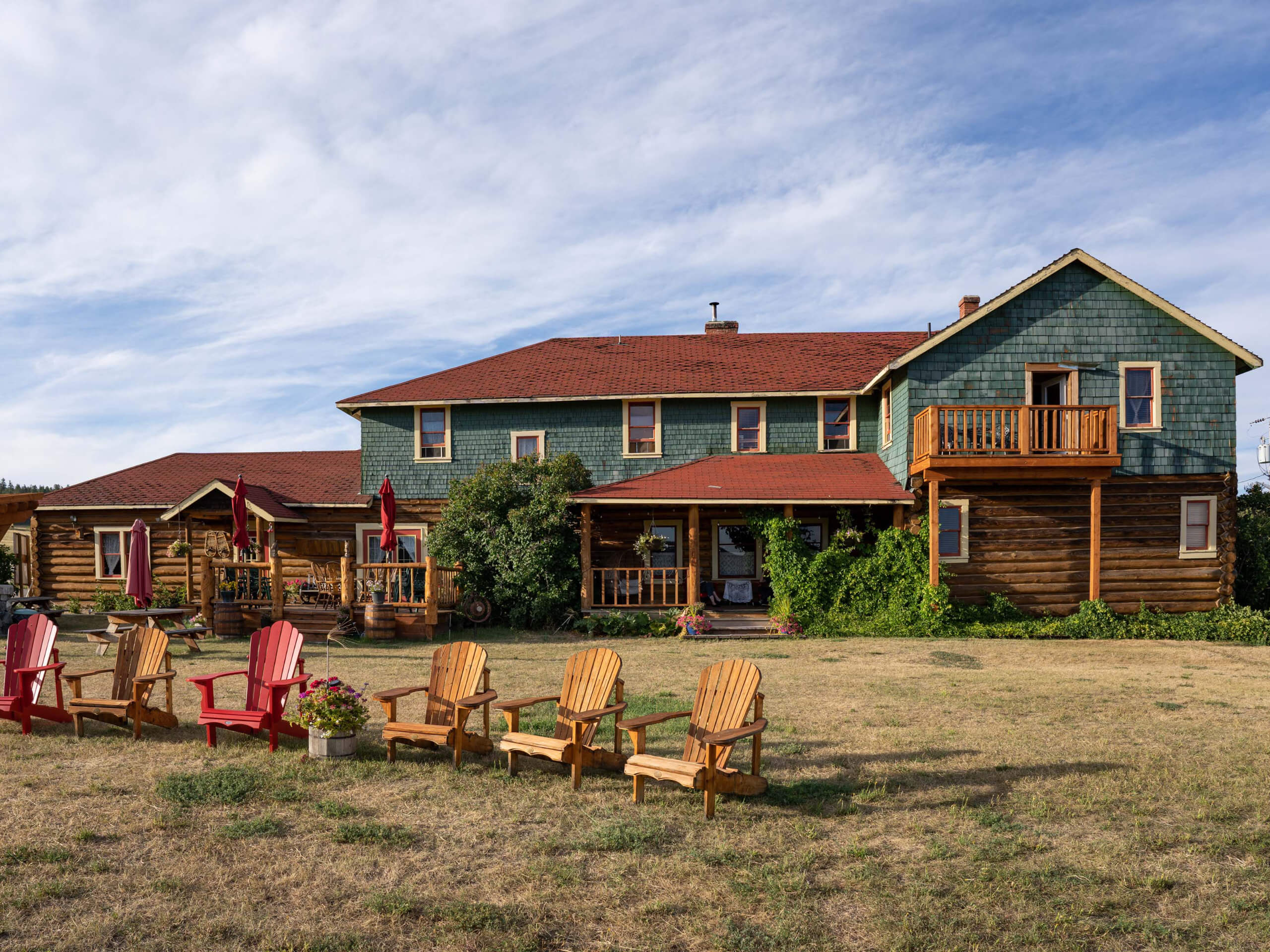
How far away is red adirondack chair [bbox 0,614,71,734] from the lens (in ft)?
29.5

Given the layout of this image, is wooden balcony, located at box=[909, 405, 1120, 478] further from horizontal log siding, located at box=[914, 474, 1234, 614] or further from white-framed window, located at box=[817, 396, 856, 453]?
white-framed window, located at box=[817, 396, 856, 453]

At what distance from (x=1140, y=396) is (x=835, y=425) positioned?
662 centimetres

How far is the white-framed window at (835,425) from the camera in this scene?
72.8ft

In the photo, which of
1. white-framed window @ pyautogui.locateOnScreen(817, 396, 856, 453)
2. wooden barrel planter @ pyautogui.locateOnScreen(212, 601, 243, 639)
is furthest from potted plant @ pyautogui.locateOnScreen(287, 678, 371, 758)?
white-framed window @ pyautogui.locateOnScreen(817, 396, 856, 453)

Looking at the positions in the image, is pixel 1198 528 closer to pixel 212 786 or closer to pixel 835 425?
pixel 835 425

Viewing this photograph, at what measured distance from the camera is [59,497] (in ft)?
78.2

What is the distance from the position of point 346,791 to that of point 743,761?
3318 millimetres

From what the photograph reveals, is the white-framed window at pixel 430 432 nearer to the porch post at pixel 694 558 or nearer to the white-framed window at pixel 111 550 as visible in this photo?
the porch post at pixel 694 558

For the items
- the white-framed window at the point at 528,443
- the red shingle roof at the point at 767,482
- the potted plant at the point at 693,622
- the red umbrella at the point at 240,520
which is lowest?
the potted plant at the point at 693,622

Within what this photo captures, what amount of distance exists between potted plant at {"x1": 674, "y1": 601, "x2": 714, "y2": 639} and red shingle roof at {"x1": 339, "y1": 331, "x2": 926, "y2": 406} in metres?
5.95

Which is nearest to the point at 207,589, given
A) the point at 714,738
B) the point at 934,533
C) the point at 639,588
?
the point at 639,588

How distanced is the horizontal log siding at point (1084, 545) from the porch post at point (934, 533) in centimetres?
89

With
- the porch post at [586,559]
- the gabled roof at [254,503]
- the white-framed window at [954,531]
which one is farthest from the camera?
the gabled roof at [254,503]

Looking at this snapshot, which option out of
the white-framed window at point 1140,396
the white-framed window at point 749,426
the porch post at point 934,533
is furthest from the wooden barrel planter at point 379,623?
the white-framed window at point 1140,396
